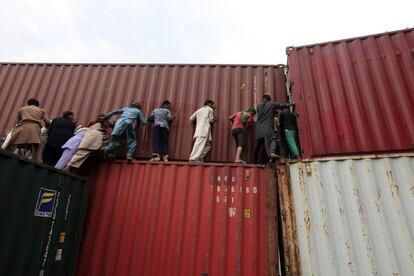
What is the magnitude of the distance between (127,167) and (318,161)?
122 inches

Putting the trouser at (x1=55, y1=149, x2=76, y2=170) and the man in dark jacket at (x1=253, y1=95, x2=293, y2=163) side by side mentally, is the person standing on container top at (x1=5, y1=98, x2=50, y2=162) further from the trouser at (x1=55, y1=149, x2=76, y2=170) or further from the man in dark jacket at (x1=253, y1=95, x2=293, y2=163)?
the man in dark jacket at (x1=253, y1=95, x2=293, y2=163)

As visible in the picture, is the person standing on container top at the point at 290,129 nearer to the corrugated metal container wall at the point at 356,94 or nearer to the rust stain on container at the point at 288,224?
the corrugated metal container wall at the point at 356,94

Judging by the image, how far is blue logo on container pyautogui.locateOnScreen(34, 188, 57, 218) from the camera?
3.21 m

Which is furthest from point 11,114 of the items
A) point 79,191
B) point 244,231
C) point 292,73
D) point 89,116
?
point 292,73

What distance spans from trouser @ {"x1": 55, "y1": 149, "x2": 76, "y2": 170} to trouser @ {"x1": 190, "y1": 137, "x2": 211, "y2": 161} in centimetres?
208

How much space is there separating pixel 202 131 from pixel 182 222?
1.83 m

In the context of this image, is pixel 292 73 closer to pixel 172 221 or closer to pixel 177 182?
pixel 177 182

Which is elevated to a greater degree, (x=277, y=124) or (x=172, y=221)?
(x=277, y=124)

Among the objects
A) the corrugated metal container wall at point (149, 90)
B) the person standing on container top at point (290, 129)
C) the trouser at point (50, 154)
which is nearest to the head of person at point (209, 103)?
the corrugated metal container wall at point (149, 90)

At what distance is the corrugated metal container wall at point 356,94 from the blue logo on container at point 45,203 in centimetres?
381

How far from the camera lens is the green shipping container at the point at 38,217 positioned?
2.74m

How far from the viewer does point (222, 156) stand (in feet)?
17.4

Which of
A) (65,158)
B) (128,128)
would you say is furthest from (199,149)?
(65,158)

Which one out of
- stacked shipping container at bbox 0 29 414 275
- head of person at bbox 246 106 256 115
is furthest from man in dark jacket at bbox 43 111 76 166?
head of person at bbox 246 106 256 115
